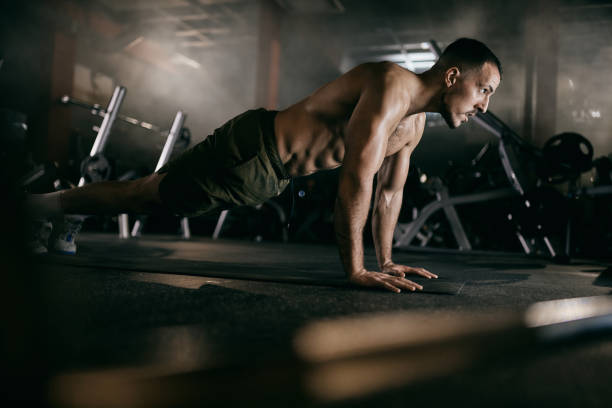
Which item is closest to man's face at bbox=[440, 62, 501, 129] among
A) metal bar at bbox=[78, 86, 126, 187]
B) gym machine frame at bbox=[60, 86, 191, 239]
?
gym machine frame at bbox=[60, 86, 191, 239]

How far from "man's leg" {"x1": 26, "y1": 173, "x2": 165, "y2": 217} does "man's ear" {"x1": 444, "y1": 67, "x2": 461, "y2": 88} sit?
103 cm

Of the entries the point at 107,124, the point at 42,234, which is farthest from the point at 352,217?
the point at 107,124

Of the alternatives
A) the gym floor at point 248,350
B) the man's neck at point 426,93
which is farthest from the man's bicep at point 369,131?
the gym floor at point 248,350

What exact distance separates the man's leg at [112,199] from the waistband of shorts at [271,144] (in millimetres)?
387

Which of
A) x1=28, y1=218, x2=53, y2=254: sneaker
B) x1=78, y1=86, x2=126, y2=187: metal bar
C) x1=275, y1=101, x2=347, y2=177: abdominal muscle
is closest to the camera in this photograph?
x1=275, y1=101, x2=347, y2=177: abdominal muscle

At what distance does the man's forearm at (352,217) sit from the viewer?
1.28 metres

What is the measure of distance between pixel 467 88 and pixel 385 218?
0.58 meters

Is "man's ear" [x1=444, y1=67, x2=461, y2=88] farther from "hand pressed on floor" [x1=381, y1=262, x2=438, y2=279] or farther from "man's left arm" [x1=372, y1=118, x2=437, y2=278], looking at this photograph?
"hand pressed on floor" [x1=381, y1=262, x2=438, y2=279]

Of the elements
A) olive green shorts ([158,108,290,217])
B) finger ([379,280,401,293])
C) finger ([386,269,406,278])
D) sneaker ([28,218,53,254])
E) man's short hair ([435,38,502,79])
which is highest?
man's short hair ([435,38,502,79])

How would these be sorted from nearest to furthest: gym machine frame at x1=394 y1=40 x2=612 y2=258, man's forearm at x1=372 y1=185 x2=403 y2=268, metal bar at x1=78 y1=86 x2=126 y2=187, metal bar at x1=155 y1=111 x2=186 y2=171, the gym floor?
the gym floor
man's forearm at x1=372 y1=185 x2=403 y2=268
gym machine frame at x1=394 y1=40 x2=612 y2=258
metal bar at x1=78 y1=86 x2=126 y2=187
metal bar at x1=155 y1=111 x2=186 y2=171

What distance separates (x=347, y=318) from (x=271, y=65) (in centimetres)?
610

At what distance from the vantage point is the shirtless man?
4.27 feet

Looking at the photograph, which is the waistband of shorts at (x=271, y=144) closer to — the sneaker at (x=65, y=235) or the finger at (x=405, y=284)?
the finger at (x=405, y=284)

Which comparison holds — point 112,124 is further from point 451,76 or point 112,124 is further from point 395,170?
point 451,76
